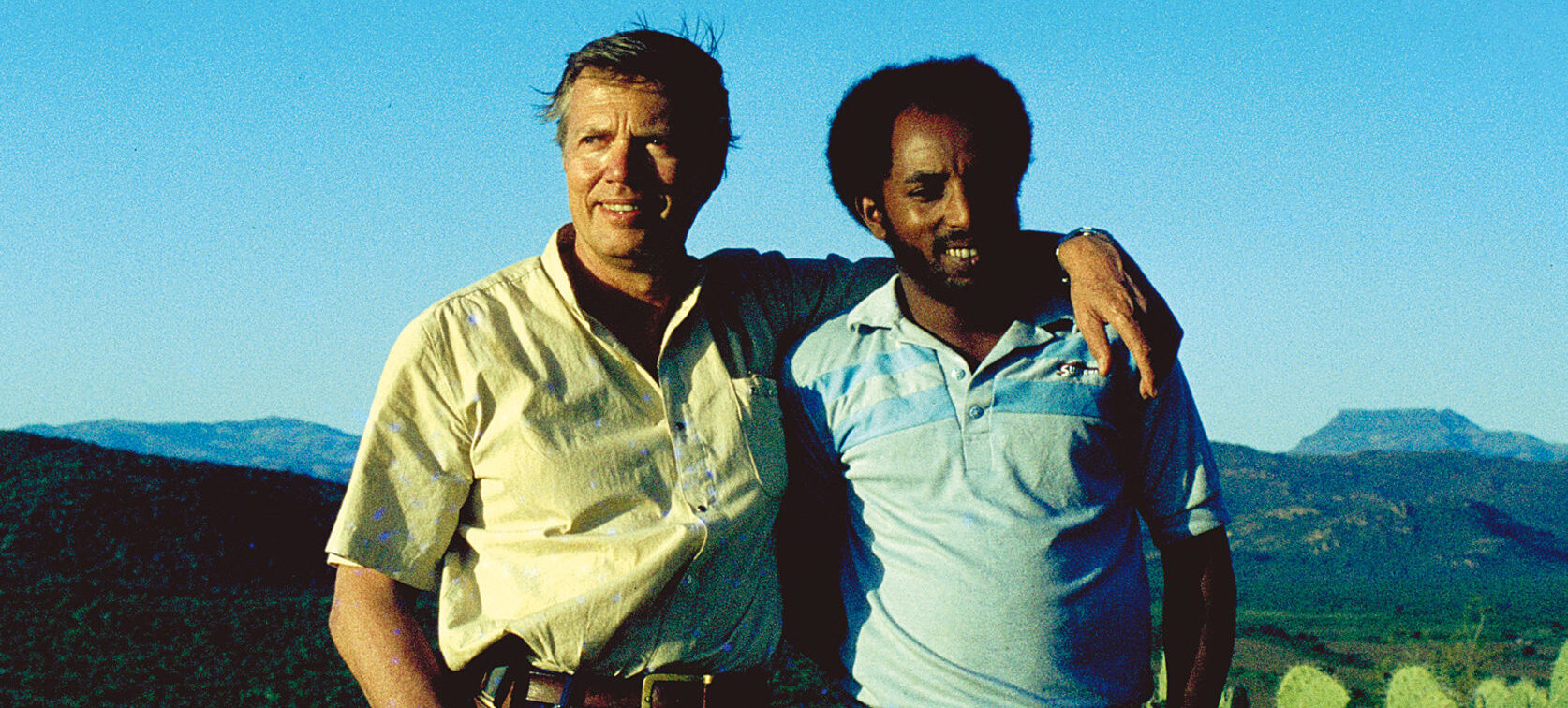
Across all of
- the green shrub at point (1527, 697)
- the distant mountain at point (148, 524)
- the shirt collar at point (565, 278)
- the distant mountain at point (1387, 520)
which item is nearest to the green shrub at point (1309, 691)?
the green shrub at point (1527, 697)

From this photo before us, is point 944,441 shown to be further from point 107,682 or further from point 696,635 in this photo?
point 107,682

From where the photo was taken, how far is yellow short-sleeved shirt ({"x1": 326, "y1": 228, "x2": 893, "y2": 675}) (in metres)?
2.26

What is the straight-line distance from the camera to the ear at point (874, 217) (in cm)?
293

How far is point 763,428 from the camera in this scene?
2.60 m

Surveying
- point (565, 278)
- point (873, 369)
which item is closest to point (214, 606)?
point (565, 278)

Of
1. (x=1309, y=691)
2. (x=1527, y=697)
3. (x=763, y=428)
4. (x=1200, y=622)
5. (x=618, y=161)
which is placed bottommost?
(x=1309, y=691)

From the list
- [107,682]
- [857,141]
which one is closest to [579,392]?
[857,141]

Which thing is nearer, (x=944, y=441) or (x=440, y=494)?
(x=440, y=494)

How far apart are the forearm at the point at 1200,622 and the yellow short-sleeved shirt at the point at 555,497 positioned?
921 mm

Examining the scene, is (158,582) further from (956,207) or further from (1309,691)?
(956,207)

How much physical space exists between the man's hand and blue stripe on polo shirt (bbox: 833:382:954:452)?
338 millimetres

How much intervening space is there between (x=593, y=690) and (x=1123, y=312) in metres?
1.30

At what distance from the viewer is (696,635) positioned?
2314 millimetres

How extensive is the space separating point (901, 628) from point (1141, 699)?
21.6 inches
